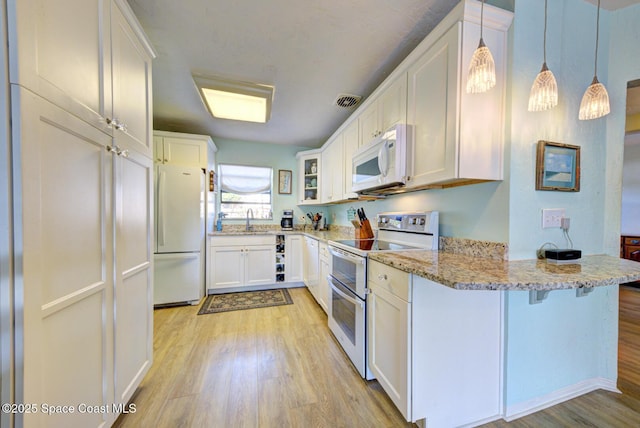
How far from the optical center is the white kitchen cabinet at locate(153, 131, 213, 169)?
2.94 m

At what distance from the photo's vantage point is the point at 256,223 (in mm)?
4000

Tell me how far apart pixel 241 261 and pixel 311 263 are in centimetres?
108

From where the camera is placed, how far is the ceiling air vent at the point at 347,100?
7.91 ft

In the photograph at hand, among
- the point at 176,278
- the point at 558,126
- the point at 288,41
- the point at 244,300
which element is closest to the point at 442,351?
the point at 558,126

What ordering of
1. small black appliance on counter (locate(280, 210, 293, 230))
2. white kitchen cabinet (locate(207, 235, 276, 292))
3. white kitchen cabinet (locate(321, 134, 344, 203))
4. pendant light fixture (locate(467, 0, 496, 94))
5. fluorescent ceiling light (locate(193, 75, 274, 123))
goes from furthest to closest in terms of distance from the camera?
small black appliance on counter (locate(280, 210, 293, 230)) < white kitchen cabinet (locate(207, 235, 276, 292)) < white kitchen cabinet (locate(321, 134, 344, 203)) < fluorescent ceiling light (locate(193, 75, 274, 123)) < pendant light fixture (locate(467, 0, 496, 94))

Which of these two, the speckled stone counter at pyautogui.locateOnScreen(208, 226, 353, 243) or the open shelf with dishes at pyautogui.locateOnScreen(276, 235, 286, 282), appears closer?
the speckled stone counter at pyautogui.locateOnScreen(208, 226, 353, 243)

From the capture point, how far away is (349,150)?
2643mm

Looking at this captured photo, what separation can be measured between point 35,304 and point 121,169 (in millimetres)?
724

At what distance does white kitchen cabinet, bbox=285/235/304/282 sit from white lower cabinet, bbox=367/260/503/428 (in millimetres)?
2386

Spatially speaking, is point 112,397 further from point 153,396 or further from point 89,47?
point 89,47

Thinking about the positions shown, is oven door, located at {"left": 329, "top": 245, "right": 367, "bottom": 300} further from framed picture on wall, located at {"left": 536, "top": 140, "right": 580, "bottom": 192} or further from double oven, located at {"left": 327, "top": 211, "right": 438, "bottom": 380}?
framed picture on wall, located at {"left": 536, "top": 140, "right": 580, "bottom": 192}

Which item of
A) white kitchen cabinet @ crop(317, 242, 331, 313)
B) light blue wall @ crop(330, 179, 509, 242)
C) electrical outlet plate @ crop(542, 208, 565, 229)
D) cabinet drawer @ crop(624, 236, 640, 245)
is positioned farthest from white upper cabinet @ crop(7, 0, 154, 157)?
cabinet drawer @ crop(624, 236, 640, 245)

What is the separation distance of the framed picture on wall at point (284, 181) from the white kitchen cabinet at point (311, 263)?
1.13 metres

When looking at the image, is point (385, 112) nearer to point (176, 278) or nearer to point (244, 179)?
point (244, 179)
